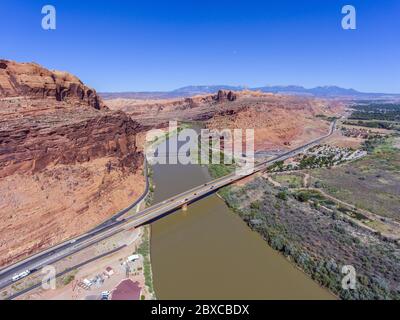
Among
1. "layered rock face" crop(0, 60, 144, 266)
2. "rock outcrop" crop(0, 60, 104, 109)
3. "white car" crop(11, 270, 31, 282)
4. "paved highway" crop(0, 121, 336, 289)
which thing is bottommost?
"white car" crop(11, 270, 31, 282)

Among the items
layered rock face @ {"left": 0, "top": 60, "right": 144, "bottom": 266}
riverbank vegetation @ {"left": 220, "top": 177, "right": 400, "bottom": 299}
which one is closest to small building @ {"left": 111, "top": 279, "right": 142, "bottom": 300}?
layered rock face @ {"left": 0, "top": 60, "right": 144, "bottom": 266}

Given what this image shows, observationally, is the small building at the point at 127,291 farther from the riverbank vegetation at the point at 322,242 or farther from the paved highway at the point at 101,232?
the riverbank vegetation at the point at 322,242

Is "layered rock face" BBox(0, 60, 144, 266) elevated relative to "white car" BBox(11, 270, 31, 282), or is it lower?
elevated

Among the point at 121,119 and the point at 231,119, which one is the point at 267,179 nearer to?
the point at 121,119

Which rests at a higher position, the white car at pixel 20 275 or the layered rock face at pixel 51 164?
the layered rock face at pixel 51 164

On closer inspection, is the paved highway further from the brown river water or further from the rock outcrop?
the rock outcrop

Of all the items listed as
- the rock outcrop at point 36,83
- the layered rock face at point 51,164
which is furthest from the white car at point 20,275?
the rock outcrop at point 36,83

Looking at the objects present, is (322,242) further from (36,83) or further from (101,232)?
(36,83)
